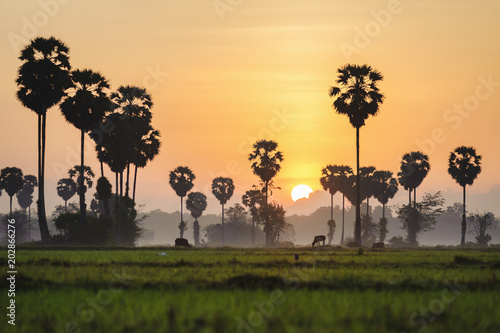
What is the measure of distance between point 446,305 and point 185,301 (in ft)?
21.3

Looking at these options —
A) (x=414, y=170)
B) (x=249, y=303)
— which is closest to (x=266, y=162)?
(x=414, y=170)

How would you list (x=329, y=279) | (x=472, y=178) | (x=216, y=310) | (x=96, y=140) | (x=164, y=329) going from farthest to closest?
1. (x=472, y=178)
2. (x=96, y=140)
3. (x=329, y=279)
4. (x=216, y=310)
5. (x=164, y=329)

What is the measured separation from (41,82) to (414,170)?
8373 cm

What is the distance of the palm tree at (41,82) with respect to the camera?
7312 centimetres

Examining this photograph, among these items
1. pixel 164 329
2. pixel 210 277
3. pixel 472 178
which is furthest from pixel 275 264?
pixel 472 178

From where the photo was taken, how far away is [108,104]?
78.2 meters

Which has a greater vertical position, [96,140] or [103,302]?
[96,140]

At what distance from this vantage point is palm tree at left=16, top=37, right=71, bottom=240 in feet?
240

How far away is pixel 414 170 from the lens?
137m

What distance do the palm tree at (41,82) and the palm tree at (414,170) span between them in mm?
81650

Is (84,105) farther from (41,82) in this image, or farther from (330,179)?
(330,179)

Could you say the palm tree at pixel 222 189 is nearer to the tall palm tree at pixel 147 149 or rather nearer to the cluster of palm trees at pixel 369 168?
the cluster of palm trees at pixel 369 168

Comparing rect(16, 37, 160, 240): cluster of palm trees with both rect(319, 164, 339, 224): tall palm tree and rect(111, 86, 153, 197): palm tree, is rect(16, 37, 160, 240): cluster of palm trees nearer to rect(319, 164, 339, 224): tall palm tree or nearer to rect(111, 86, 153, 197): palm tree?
rect(111, 86, 153, 197): palm tree

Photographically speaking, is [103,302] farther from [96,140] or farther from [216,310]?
[96,140]
